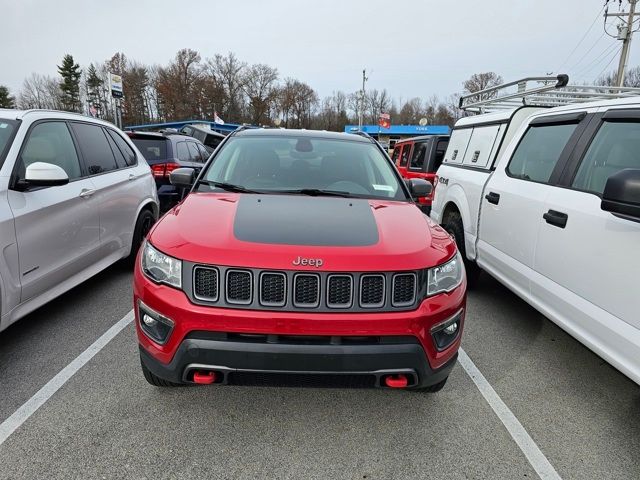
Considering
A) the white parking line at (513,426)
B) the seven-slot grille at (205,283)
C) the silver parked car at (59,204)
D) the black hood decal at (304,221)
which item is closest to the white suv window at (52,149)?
the silver parked car at (59,204)

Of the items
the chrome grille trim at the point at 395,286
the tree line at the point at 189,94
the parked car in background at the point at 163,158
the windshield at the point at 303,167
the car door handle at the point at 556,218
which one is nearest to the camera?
the chrome grille trim at the point at 395,286

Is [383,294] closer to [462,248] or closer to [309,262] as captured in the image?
[309,262]

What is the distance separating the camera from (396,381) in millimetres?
2164

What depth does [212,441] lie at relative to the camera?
7.78 ft

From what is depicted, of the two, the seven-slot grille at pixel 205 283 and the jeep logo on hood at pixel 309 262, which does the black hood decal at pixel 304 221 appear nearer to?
the jeep logo on hood at pixel 309 262

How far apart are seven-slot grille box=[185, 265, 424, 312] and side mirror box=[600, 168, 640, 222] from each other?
1.27m

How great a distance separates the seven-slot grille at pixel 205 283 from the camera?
2.11m

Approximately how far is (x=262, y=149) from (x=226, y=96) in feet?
286

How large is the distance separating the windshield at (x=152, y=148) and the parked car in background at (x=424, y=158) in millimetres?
4598

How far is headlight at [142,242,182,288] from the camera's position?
2.17m

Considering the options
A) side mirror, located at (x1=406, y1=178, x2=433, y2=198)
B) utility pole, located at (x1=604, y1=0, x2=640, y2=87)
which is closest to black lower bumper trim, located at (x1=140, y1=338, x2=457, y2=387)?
side mirror, located at (x1=406, y1=178, x2=433, y2=198)

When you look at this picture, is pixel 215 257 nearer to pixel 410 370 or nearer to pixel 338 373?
pixel 338 373

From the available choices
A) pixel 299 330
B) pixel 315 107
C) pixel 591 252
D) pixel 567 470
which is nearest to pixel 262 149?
pixel 299 330

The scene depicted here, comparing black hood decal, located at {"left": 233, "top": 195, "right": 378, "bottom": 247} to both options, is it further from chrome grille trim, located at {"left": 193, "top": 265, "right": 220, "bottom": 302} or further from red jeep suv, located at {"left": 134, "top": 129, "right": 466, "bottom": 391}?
chrome grille trim, located at {"left": 193, "top": 265, "right": 220, "bottom": 302}
